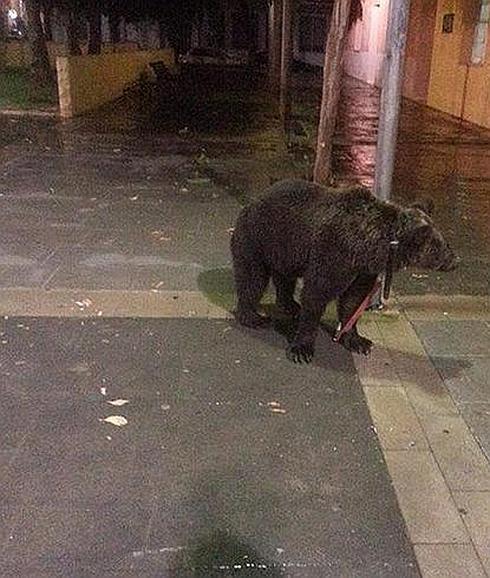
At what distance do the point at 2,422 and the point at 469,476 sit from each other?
7.57ft

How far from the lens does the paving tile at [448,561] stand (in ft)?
8.94

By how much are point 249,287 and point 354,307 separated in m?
0.69

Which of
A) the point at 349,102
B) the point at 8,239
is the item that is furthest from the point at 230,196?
the point at 349,102

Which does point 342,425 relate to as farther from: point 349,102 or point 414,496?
point 349,102

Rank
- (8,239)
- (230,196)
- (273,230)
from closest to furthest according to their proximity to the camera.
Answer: (273,230), (8,239), (230,196)

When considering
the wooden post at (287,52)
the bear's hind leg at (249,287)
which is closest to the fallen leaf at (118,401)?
the bear's hind leg at (249,287)

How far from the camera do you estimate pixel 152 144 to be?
12.5 metres

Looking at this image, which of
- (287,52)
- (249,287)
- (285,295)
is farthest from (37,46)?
(249,287)

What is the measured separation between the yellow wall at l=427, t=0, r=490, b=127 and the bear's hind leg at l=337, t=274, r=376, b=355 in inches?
512

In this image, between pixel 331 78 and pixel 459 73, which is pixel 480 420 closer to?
pixel 331 78

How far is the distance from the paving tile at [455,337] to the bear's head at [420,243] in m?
0.78

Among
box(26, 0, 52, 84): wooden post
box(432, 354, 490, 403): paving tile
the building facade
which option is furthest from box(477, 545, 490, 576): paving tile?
box(26, 0, 52, 84): wooden post

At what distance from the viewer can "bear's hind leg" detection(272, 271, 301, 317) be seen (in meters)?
4.69

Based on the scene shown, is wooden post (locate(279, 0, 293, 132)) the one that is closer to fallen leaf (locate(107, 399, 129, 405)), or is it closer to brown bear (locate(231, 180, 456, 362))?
brown bear (locate(231, 180, 456, 362))
